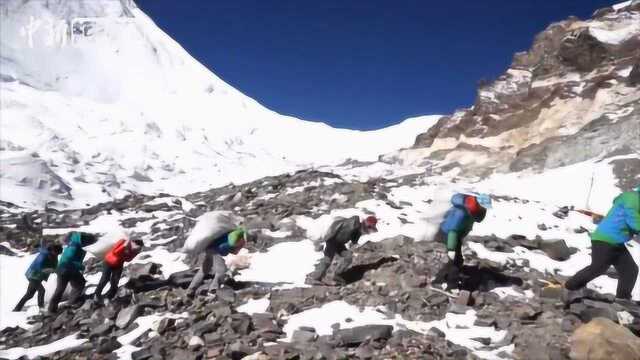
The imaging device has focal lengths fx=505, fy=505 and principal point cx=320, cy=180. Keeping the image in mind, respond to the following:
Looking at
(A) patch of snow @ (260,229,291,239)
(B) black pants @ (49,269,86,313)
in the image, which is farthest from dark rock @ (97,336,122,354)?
(A) patch of snow @ (260,229,291,239)

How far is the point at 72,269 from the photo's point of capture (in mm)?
9031

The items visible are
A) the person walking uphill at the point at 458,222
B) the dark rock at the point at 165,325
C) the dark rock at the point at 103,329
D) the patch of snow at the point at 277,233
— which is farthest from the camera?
the patch of snow at the point at 277,233

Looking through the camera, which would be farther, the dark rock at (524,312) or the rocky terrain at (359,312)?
the dark rock at (524,312)

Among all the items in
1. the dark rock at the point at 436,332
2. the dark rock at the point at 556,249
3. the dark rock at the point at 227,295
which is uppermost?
the dark rock at the point at 556,249

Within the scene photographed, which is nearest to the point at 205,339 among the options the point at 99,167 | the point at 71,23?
the point at 99,167

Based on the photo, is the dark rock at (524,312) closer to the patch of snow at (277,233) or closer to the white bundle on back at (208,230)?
the white bundle on back at (208,230)

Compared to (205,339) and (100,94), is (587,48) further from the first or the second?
(100,94)

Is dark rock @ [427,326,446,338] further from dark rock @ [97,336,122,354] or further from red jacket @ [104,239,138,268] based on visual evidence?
red jacket @ [104,239,138,268]

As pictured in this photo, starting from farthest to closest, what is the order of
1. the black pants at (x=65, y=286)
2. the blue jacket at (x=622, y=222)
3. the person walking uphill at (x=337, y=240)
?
1. the black pants at (x=65, y=286)
2. the person walking uphill at (x=337, y=240)
3. the blue jacket at (x=622, y=222)

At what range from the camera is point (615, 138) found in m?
23.8

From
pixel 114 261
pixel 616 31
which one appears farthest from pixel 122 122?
pixel 114 261

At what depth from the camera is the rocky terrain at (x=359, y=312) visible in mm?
5664

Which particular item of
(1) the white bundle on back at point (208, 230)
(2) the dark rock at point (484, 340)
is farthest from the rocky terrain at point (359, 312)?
(1) the white bundle on back at point (208, 230)

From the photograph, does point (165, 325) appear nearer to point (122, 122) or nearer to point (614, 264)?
point (614, 264)
